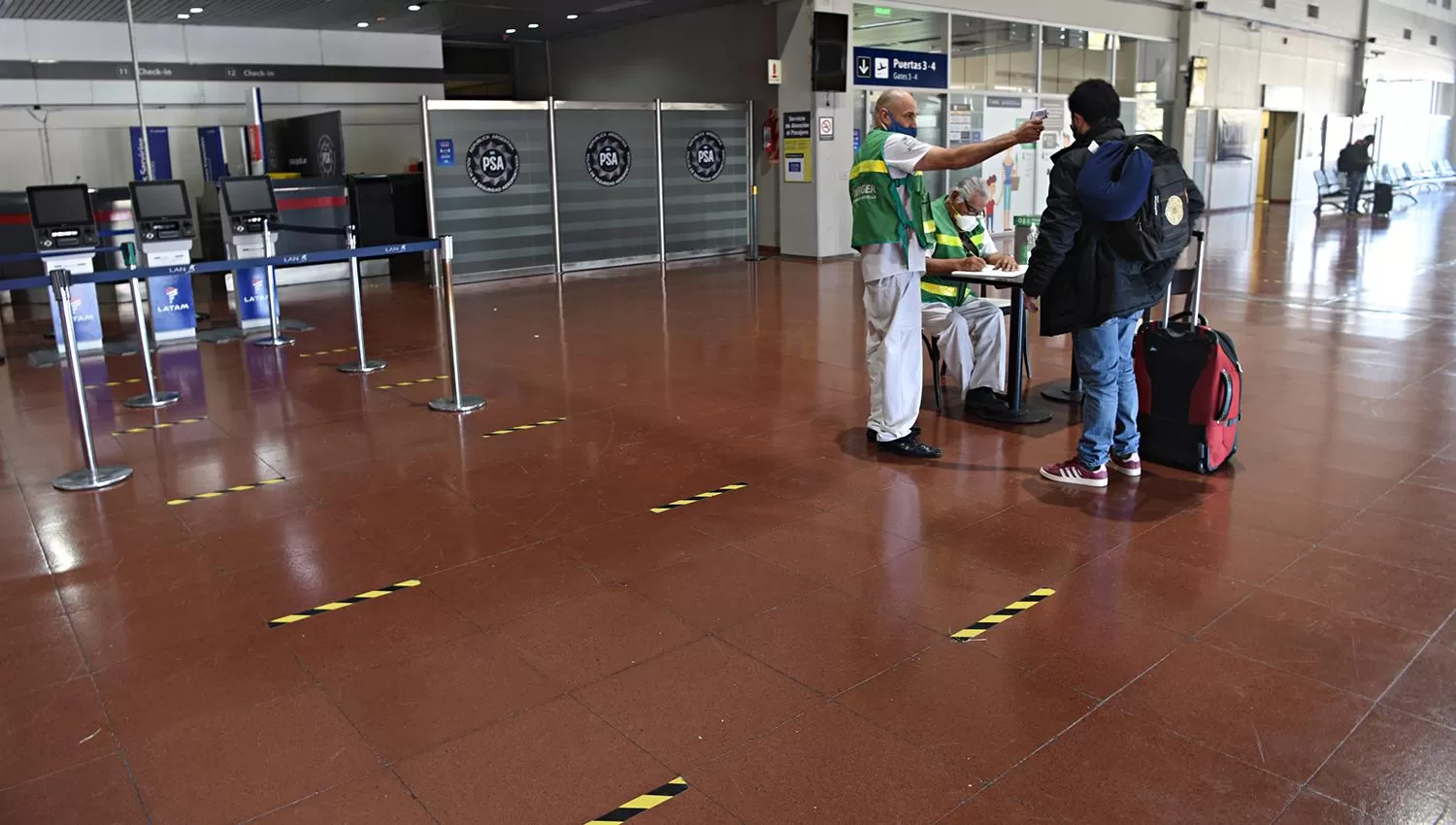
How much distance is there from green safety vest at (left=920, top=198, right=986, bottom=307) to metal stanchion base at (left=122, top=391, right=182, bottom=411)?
4.62 metres

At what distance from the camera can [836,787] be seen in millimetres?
2467

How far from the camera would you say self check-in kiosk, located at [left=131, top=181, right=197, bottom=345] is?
27.4 feet

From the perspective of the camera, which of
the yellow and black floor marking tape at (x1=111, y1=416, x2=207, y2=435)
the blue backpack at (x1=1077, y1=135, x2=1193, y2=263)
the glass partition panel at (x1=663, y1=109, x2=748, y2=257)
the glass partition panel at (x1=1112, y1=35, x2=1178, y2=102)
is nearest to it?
the blue backpack at (x1=1077, y1=135, x2=1193, y2=263)

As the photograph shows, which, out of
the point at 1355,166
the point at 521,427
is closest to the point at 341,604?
the point at 521,427

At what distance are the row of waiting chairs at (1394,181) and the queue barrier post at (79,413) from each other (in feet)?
66.9

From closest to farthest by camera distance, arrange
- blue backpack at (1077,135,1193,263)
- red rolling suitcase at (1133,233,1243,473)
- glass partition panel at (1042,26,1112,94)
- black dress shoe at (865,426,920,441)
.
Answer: blue backpack at (1077,135,1193,263) → red rolling suitcase at (1133,233,1243,473) → black dress shoe at (865,426,920,441) → glass partition panel at (1042,26,1112,94)

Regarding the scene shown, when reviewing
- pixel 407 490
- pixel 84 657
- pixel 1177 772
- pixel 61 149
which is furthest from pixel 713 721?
pixel 61 149

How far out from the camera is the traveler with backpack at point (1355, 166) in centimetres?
1889

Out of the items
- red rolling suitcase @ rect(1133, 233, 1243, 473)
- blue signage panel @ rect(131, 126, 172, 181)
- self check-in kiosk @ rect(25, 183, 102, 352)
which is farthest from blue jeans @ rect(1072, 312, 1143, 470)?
blue signage panel @ rect(131, 126, 172, 181)

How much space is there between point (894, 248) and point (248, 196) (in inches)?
262

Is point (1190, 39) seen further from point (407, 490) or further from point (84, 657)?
point (84, 657)

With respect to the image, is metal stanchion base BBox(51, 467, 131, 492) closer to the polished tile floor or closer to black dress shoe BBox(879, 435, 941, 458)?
the polished tile floor

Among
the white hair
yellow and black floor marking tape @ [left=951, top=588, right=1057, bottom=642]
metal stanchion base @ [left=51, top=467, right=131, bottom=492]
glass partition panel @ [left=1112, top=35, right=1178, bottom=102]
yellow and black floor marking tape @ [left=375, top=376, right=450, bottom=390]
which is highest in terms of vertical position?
glass partition panel @ [left=1112, top=35, right=1178, bottom=102]

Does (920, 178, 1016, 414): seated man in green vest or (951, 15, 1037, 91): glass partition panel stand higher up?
(951, 15, 1037, 91): glass partition panel
